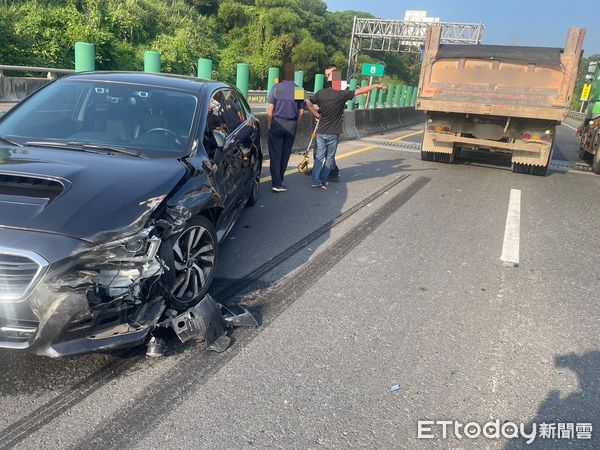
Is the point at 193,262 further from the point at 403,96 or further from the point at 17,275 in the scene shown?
the point at 403,96

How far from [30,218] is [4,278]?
1.07 feet

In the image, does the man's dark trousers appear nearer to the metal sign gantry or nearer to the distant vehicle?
the distant vehicle

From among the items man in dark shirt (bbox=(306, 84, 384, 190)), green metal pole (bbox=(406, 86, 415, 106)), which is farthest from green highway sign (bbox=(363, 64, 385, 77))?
man in dark shirt (bbox=(306, 84, 384, 190))

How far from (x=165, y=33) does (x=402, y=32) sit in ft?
74.2

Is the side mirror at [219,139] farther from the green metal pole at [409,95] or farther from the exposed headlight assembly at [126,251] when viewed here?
the green metal pole at [409,95]

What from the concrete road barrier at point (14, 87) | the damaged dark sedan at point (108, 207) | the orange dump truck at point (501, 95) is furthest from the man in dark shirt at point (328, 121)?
the concrete road barrier at point (14, 87)

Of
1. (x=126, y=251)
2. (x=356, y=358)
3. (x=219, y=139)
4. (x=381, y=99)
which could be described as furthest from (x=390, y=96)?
(x=126, y=251)

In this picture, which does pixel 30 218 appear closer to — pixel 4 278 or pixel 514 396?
pixel 4 278

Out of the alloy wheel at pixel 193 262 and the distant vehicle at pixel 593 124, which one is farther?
the distant vehicle at pixel 593 124

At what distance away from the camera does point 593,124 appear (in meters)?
12.7

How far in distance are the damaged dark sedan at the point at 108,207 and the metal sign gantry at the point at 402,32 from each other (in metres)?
40.1

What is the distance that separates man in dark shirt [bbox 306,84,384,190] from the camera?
800cm

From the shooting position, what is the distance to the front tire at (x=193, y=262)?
3361mm

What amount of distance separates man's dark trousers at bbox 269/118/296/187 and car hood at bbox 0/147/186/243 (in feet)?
13.7
